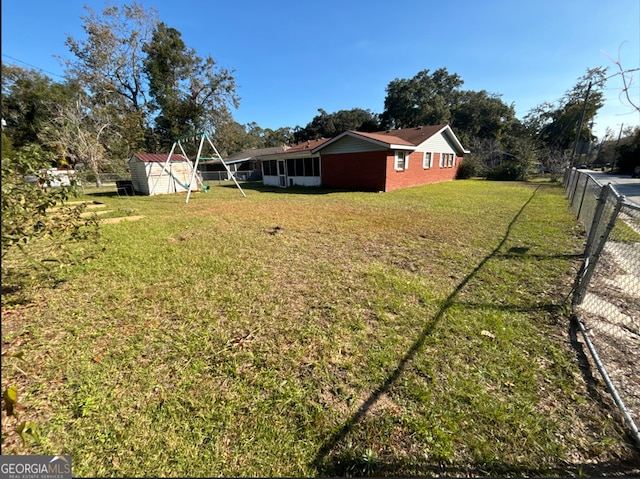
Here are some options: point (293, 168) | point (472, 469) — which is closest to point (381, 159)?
point (293, 168)

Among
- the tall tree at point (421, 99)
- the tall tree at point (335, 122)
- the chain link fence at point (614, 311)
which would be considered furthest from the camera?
the tall tree at point (335, 122)

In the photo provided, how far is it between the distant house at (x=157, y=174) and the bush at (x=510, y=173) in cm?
2227

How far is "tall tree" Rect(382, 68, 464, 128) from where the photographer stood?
1526 inches

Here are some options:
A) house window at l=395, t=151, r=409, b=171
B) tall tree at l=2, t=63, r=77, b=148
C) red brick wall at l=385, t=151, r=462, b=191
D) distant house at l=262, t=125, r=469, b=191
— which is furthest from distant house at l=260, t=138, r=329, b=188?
tall tree at l=2, t=63, r=77, b=148

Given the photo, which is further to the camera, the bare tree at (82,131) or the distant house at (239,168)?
the distant house at (239,168)

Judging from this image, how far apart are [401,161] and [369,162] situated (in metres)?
2.04

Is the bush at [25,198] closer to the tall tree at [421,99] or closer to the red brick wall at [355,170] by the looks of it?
the red brick wall at [355,170]

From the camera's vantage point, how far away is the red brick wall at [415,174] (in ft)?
47.9

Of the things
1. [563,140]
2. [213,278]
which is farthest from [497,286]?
[563,140]

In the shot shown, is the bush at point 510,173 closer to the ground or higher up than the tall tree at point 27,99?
closer to the ground

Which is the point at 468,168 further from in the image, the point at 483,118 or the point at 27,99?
Result: the point at 27,99

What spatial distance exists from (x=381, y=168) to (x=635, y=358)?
12.5 m

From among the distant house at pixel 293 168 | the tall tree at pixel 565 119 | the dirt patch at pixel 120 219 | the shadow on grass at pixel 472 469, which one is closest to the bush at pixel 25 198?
the shadow on grass at pixel 472 469

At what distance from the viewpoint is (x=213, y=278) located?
433 cm
